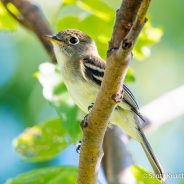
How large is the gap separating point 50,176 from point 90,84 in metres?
0.64

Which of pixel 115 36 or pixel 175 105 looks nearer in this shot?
pixel 115 36

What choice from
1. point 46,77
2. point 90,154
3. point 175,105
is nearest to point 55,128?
point 46,77

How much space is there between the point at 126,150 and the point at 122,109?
289 mm

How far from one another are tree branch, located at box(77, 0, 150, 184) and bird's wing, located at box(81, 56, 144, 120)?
0.93 metres

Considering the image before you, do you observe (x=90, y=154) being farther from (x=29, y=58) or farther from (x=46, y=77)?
(x=29, y=58)

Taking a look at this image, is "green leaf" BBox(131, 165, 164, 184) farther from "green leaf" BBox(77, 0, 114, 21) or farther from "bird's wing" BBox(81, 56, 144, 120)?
"green leaf" BBox(77, 0, 114, 21)

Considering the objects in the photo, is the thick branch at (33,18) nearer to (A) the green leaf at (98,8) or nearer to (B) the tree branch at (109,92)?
(A) the green leaf at (98,8)

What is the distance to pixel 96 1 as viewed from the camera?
357cm

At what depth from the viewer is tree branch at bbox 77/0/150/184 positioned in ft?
6.56

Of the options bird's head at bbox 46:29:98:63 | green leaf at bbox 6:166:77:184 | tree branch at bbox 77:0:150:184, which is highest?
bird's head at bbox 46:29:98:63

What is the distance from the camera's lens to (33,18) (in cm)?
378

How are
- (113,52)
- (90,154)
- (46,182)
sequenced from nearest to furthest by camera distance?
1. (113,52)
2. (90,154)
3. (46,182)

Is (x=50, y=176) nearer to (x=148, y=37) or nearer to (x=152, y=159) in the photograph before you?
(x=152, y=159)

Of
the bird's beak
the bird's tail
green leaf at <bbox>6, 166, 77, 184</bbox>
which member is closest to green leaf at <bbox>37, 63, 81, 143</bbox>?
green leaf at <bbox>6, 166, 77, 184</bbox>
